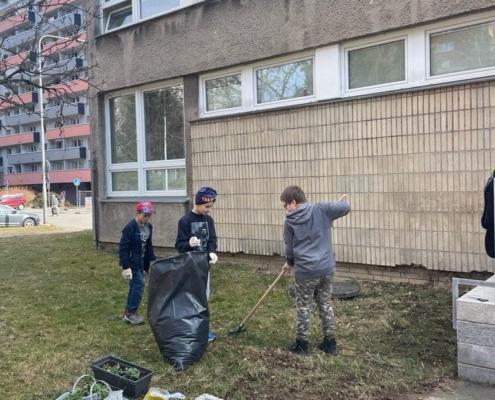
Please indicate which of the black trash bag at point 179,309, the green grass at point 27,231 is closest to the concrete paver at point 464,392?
the black trash bag at point 179,309

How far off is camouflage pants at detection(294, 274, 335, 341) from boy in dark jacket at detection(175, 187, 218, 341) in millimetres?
960

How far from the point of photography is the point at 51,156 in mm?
53219

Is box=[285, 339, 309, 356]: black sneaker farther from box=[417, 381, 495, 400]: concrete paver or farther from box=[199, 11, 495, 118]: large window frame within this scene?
box=[199, 11, 495, 118]: large window frame

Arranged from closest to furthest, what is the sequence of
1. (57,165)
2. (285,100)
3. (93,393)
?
(93,393), (285,100), (57,165)

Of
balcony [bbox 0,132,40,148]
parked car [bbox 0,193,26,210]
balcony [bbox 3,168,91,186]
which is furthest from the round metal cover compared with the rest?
balcony [bbox 0,132,40,148]

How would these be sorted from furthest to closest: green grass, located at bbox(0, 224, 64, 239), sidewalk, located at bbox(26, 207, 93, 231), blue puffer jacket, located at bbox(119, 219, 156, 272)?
sidewalk, located at bbox(26, 207, 93, 231)
green grass, located at bbox(0, 224, 64, 239)
blue puffer jacket, located at bbox(119, 219, 156, 272)

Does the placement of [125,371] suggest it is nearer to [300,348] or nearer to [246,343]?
[246,343]

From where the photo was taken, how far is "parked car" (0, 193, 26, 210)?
37094 mm

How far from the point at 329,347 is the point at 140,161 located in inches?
243

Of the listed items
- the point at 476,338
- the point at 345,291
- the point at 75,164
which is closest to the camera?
the point at 476,338

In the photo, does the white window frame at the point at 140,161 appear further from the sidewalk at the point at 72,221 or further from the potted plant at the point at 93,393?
the sidewalk at the point at 72,221

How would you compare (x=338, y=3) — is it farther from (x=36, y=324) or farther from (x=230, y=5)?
(x=36, y=324)

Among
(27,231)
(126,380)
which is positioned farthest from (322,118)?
(27,231)

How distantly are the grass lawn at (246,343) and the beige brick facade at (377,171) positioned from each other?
58 centimetres
